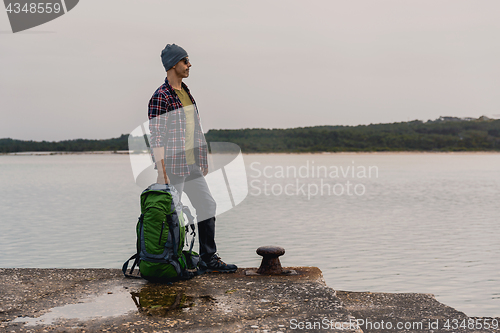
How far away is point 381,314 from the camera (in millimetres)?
4500

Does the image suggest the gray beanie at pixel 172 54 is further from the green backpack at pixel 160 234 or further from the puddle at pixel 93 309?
the puddle at pixel 93 309

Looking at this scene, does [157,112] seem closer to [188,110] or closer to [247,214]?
[188,110]

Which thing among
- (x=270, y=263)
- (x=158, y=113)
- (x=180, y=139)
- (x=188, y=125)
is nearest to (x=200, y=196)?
(x=180, y=139)

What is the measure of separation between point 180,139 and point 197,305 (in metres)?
1.60

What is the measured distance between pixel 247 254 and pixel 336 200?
1676cm

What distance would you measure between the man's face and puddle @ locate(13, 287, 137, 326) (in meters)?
2.12

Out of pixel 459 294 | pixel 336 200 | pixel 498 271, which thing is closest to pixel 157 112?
pixel 459 294

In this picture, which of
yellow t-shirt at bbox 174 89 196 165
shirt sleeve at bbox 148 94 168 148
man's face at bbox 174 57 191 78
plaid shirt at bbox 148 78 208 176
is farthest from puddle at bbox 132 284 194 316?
man's face at bbox 174 57 191 78

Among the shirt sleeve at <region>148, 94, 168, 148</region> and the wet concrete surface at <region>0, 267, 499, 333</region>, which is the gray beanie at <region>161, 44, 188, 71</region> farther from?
the wet concrete surface at <region>0, 267, 499, 333</region>

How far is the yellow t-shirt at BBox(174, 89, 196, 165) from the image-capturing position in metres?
4.61

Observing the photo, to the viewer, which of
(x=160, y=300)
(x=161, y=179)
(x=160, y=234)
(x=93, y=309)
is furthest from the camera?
(x=161, y=179)

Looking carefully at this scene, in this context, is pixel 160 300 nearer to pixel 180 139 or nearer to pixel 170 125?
pixel 180 139

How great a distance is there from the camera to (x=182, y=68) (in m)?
4.55

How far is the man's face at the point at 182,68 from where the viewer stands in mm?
4543
